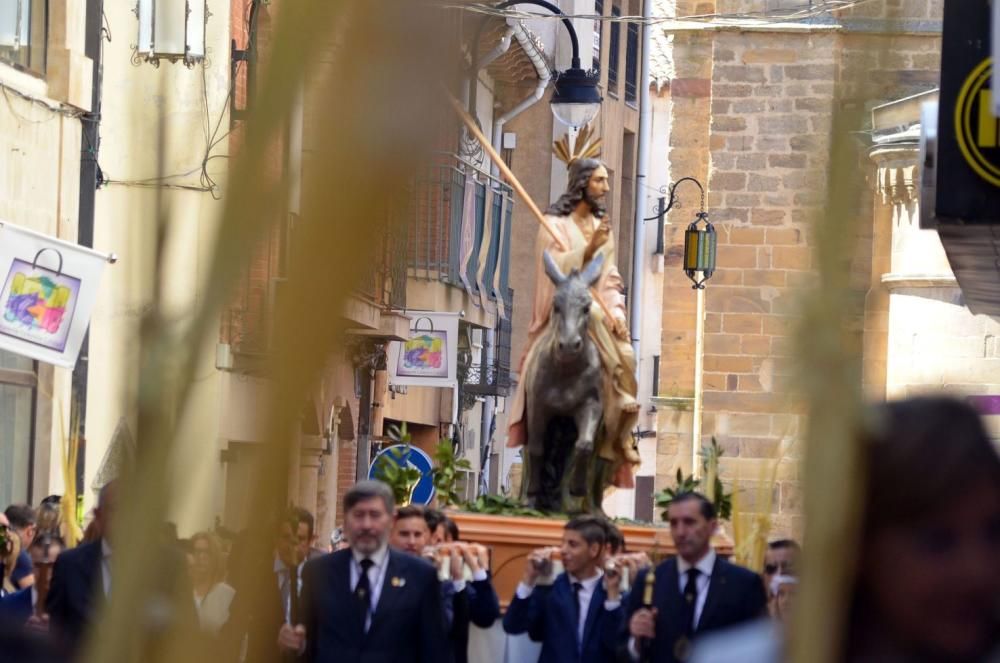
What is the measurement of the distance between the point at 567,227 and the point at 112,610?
443 inches

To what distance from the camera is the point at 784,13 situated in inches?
904

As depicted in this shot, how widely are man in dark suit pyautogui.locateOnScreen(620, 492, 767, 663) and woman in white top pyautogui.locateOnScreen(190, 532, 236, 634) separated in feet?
17.8

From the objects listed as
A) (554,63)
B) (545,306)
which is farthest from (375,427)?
(545,306)

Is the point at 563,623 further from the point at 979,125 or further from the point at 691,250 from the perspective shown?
the point at 691,250

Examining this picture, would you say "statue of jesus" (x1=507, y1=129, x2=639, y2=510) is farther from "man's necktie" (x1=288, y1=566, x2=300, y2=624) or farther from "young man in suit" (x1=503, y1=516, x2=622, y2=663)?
"man's necktie" (x1=288, y1=566, x2=300, y2=624)

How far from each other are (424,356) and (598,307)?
38.4ft

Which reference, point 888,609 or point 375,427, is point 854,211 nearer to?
point 888,609

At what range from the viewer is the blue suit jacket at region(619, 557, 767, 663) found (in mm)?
5715

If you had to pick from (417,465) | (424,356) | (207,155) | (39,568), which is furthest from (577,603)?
(424,356)

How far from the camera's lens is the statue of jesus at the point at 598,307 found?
38.5 feet

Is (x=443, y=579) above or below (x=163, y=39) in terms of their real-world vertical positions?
below

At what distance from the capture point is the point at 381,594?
657cm

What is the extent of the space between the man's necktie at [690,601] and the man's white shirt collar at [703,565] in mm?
24

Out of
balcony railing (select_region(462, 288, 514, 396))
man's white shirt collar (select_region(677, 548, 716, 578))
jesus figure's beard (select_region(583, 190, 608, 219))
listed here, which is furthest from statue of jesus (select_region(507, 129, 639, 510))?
balcony railing (select_region(462, 288, 514, 396))
